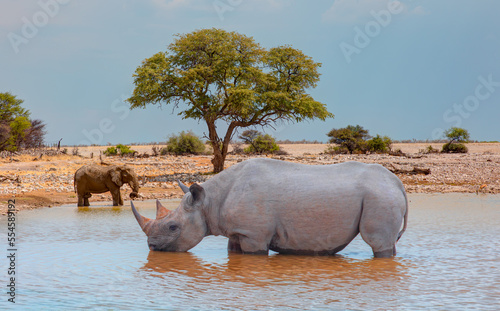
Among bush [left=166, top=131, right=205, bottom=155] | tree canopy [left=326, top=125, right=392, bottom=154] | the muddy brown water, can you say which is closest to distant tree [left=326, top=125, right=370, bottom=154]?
tree canopy [left=326, top=125, right=392, bottom=154]

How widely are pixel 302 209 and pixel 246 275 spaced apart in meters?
1.30

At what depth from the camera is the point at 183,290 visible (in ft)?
19.8

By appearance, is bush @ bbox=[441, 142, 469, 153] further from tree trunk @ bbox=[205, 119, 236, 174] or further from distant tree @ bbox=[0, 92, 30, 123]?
distant tree @ bbox=[0, 92, 30, 123]

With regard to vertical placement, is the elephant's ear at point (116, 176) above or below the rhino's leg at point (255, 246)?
above

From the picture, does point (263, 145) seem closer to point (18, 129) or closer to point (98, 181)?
point (18, 129)

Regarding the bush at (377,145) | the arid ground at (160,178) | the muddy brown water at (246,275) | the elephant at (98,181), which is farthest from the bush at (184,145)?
the muddy brown water at (246,275)

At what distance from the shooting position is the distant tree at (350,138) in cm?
4391

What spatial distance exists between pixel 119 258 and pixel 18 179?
14344 mm

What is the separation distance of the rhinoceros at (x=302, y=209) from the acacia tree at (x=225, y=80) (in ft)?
75.4

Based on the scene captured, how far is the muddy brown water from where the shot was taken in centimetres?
546

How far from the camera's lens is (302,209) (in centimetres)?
761

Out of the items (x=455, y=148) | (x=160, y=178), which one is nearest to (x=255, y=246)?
(x=160, y=178)

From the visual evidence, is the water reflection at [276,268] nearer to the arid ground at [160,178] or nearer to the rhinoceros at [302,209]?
the rhinoceros at [302,209]

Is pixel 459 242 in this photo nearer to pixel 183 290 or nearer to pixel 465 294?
pixel 465 294
